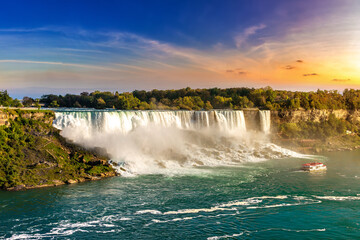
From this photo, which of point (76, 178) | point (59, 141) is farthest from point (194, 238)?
point (59, 141)

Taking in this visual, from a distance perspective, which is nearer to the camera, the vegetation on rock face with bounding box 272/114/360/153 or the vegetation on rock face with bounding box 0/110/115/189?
the vegetation on rock face with bounding box 0/110/115/189

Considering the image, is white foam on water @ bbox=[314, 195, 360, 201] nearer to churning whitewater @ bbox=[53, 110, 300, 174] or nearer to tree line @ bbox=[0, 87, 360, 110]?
churning whitewater @ bbox=[53, 110, 300, 174]

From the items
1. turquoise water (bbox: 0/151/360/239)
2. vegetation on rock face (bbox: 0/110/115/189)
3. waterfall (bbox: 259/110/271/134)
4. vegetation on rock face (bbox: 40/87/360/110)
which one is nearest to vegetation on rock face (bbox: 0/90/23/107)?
vegetation on rock face (bbox: 0/110/115/189)

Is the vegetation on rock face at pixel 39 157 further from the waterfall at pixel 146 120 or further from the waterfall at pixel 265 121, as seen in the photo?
the waterfall at pixel 265 121

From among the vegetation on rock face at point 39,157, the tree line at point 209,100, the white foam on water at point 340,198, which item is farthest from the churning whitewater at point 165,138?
the tree line at point 209,100

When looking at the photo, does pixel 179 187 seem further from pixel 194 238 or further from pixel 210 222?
pixel 194 238

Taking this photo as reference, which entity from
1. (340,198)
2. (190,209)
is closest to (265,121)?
(340,198)

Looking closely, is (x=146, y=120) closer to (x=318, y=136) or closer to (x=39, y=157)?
(x=39, y=157)
